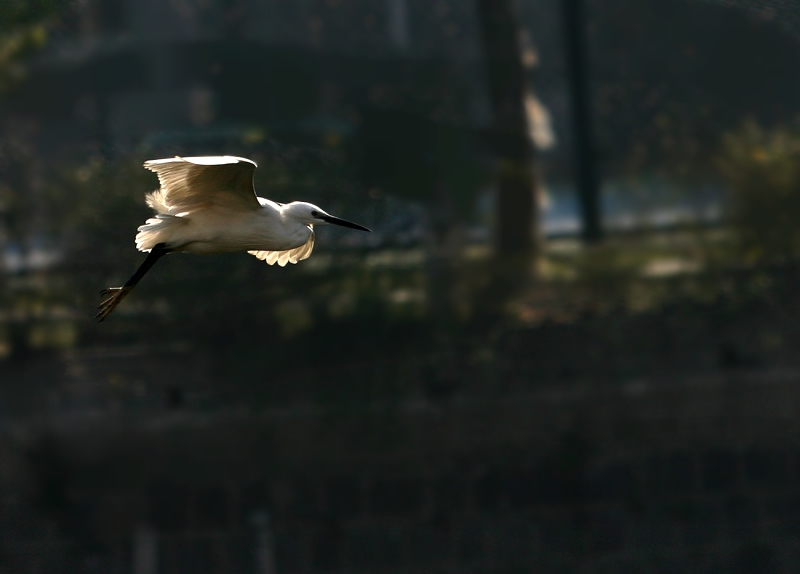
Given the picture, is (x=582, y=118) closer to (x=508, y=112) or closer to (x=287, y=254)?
(x=508, y=112)

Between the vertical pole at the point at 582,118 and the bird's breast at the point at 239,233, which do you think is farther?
the vertical pole at the point at 582,118

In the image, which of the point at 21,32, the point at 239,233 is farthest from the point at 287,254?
the point at 21,32

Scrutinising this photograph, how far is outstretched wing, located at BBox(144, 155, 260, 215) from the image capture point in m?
2.71

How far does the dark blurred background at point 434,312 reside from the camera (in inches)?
232

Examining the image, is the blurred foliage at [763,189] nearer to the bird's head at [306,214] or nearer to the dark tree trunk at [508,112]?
the dark tree trunk at [508,112]

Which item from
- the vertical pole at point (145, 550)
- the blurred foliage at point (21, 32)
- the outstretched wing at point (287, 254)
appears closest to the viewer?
the outstretched wing at point (287, 254)

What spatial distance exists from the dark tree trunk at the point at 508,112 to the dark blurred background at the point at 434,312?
0.04ft

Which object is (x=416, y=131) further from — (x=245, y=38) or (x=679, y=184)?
(x=679, y=184)

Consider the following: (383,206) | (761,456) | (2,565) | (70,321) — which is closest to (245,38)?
(383,206)

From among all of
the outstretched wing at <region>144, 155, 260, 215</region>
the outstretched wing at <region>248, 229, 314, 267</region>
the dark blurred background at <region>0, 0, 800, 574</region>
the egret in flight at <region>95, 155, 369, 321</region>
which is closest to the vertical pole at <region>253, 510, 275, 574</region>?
the dark blurred background at <region>0, 0, 800, 574</region>

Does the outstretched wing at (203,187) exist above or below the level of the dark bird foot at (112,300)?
above

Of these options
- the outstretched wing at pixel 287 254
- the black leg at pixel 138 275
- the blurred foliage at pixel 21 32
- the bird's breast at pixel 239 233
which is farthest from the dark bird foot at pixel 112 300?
the blurred foliage at pixel 21 32

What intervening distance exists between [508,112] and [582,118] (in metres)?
0.40

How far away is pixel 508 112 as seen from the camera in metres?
6.07
